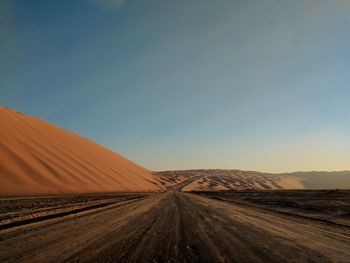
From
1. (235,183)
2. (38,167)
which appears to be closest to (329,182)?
(235,183)

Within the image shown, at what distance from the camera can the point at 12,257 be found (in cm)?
474

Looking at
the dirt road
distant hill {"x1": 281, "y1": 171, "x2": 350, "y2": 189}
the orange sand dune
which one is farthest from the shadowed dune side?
the dirt road

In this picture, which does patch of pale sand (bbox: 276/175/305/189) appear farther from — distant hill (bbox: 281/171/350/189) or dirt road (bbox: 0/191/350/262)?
dirt road (bbox: 0/191/350/262)

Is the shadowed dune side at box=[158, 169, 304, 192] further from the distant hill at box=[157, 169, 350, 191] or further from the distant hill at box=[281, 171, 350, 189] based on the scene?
the distant hill at box=[281, 171, 350, 189]

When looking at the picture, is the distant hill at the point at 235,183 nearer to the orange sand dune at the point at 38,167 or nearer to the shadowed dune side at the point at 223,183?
the shadowed dune side at the point at 223,183

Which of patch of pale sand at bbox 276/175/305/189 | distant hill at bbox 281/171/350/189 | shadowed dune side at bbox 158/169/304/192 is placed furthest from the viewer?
patch of pale sand at bbox 276/175/305/189

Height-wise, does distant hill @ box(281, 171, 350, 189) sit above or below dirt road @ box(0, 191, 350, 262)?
above

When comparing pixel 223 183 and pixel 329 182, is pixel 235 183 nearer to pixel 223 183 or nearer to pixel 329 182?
pixel 223 183

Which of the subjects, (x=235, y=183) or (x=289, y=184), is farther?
(x=289, y=184)

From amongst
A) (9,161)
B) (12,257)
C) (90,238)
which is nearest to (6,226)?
(90,238)

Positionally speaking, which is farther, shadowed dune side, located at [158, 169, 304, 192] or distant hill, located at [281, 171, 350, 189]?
distant hill, located at [281, 171, 350, 189]

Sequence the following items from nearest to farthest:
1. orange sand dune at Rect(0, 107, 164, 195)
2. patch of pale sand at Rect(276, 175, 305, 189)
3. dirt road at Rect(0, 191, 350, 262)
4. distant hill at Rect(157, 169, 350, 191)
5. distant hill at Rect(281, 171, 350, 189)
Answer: dirt road at Rect(0, 191, 350, 262)
orange sand dune at Rect(0, 107, 164, 195)
distant hill at Rect(157, 169, 350, 191)
distant hill at Rect(281, 171, 350, 189)
patch of pale sand at Rect(276, 175, 305, 189)

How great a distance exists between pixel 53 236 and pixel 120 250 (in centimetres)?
237

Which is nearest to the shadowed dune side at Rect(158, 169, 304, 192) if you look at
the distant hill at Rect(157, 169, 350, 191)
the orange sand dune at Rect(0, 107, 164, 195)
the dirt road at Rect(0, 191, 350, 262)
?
the distant hill at Rect(157, 169, 350, 191)
